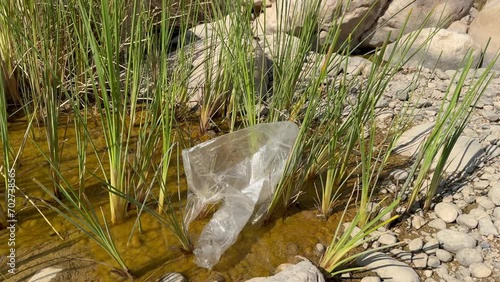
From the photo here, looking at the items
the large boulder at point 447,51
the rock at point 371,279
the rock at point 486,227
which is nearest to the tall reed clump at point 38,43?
the rock at point 371,279

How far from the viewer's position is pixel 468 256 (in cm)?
138

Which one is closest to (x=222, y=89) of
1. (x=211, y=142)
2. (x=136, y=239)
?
(x=211, y=142)

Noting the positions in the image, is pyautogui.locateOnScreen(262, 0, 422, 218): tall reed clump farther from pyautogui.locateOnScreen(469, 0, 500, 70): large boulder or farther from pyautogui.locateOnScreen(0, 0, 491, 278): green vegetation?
pyautogui.locateOnScreen(469, 0, 500, 70): large boulder

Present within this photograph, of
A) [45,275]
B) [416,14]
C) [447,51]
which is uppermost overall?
[416,14]

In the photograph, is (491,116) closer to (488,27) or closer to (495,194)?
(495,194)

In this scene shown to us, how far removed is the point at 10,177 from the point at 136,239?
0.41m

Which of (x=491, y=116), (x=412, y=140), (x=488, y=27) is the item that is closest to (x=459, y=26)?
(x=488, y=27)

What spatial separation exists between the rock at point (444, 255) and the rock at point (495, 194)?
329 millimetres

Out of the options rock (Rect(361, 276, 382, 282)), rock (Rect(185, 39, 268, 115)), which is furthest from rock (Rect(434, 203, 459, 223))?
rock (Rect(185, 39, 268, 115))

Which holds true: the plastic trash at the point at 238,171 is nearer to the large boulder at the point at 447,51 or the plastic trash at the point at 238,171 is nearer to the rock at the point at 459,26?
the large boulder at the point at 447,51

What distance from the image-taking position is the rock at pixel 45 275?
1.22 meters

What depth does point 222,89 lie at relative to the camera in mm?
1988

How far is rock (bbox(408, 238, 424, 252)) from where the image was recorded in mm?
1420

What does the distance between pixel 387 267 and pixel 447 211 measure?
1.25 ft
